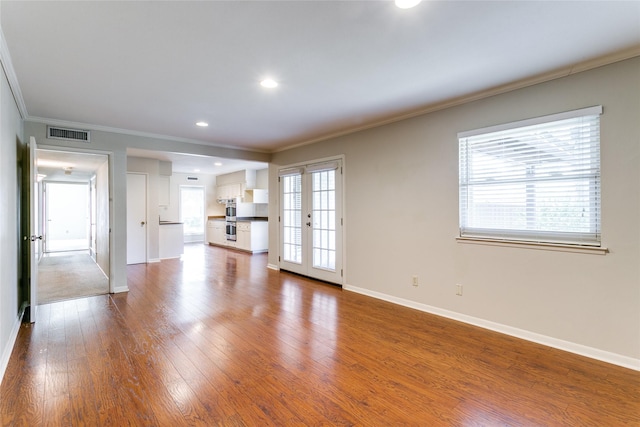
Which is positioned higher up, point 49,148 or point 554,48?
point 554,48

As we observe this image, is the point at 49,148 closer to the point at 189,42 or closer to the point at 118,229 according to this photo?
the point at 118,229

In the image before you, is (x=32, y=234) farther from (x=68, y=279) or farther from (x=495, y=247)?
(x=495, y=247)

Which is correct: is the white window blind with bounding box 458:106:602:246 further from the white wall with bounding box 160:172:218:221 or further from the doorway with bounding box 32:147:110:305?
the white wall with bounding box 160:172:218:221

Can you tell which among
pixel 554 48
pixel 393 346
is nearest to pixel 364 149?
pixel 554 48

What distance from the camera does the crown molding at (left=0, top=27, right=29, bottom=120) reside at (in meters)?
2.22

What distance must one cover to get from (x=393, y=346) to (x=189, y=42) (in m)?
3.00

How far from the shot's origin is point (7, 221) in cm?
271

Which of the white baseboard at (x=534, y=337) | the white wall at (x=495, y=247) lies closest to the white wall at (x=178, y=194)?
the white wall at (x=495, y=247)

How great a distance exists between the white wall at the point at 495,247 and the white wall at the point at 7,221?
3783 millimetres

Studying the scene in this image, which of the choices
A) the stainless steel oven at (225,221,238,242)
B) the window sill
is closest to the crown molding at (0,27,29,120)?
the window sill

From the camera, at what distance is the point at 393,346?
2789 millimetres

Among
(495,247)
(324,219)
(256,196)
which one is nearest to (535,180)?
(495,247)

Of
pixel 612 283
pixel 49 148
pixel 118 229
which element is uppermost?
pixel 49 148

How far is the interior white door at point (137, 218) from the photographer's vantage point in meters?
6.80
